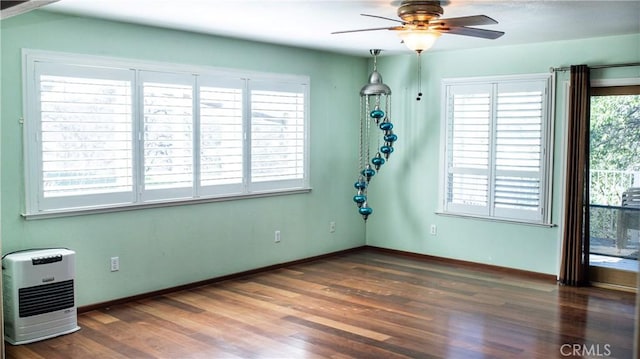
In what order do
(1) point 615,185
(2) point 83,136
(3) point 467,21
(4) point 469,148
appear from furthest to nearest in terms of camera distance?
(4) point 469,148 < (1) point 615,185 < (2) point 83,136 < (3) point 467,21

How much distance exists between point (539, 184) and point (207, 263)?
3.42m

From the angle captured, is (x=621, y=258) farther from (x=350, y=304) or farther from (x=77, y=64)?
(x=77, y=64)

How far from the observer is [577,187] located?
227 inches

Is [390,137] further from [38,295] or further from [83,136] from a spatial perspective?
[38,295]

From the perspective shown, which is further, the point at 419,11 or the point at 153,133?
the point at 153,133

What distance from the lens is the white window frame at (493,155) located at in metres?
5.99

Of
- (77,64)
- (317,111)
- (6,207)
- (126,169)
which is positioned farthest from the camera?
(317,111)

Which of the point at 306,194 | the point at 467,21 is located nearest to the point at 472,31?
the point at 467,21

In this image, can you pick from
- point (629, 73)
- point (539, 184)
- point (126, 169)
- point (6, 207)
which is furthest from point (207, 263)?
point (629, 73)

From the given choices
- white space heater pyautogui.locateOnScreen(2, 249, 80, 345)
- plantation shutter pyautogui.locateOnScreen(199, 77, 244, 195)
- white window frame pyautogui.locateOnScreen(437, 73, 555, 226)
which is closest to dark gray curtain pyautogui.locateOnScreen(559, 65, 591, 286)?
white window frame pyautogui.locateOnScreen(437, 73, 555, 226)

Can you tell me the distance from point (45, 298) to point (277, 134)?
115 inches

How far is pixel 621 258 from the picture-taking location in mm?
5734

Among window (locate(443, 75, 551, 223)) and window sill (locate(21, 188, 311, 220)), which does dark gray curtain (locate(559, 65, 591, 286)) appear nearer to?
window (locate(443, 75, 551, 223))

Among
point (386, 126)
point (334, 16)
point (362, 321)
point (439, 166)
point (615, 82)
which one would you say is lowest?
point (362, 321)
